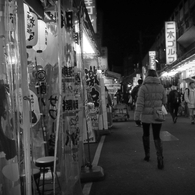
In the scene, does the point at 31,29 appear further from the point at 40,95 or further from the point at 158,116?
the point at 158,116

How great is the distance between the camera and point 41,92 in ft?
18.8

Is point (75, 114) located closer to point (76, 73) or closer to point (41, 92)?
point (76, 73)

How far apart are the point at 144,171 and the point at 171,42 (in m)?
17.4

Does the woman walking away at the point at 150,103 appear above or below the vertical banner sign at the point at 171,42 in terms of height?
below

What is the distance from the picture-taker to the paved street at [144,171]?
4707mm

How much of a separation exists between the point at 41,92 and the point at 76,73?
1.23 metres

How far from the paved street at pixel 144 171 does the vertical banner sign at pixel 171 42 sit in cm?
1352

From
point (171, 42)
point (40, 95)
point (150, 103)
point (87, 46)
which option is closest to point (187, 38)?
point (171, 42)

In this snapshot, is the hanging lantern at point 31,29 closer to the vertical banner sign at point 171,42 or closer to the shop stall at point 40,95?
the shop stall at point 40,95

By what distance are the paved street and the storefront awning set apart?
1224 centimetres

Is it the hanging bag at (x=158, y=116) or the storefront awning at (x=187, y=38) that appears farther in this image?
the storefront awning at (x=187, y=38)

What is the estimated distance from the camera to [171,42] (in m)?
21.5

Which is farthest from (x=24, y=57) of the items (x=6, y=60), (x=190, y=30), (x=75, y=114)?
(x=190, y=30)

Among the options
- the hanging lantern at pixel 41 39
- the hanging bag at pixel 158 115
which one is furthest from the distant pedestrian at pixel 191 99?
the hanging lantern at pixel 41 39
